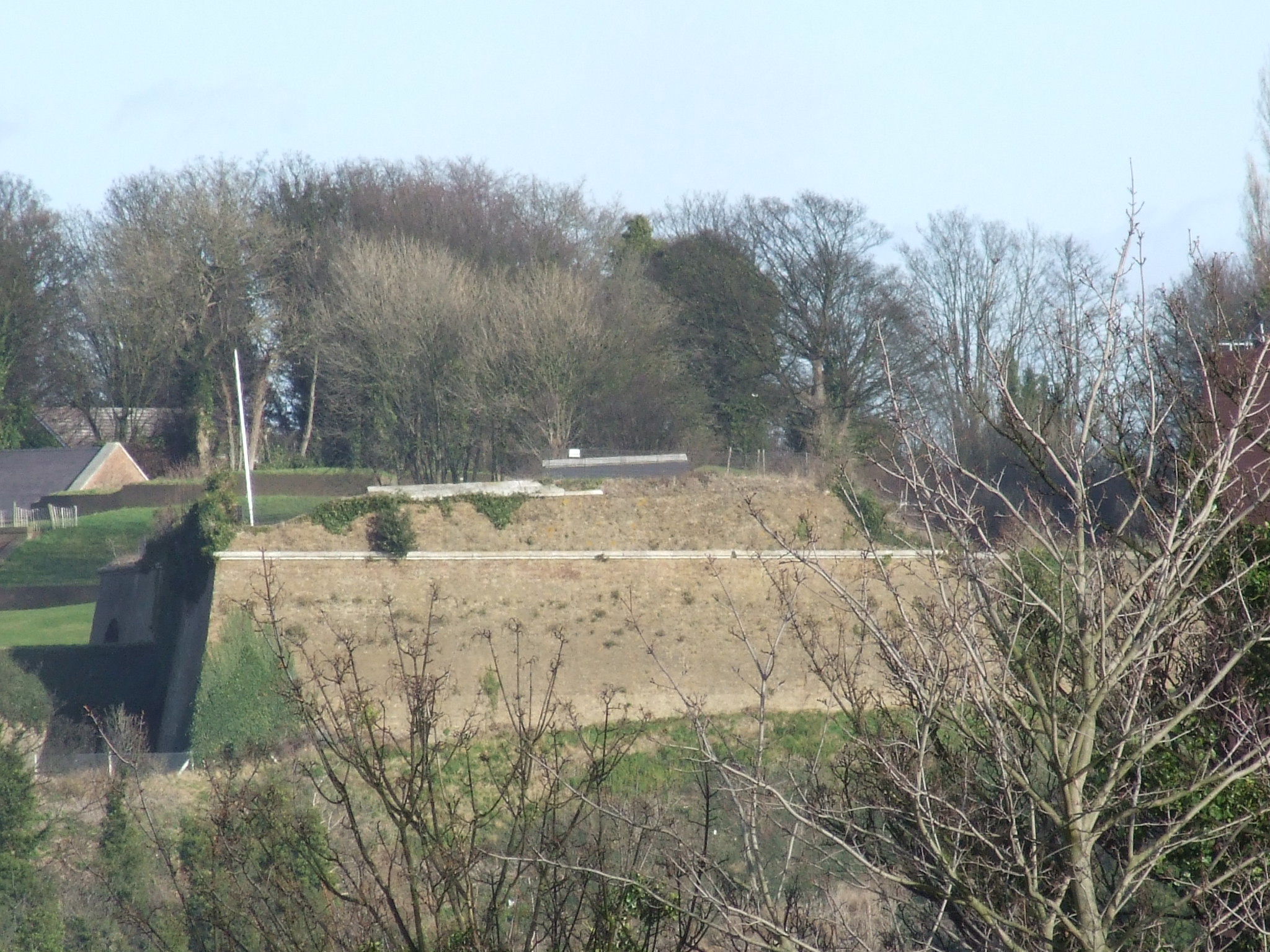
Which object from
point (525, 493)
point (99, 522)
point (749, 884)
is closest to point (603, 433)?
point (525, 493)

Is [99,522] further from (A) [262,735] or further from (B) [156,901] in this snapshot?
(B) [156,901]

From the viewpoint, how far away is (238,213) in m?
32.9

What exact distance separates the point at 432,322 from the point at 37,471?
426 inches

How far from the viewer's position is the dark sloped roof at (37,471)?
29.9 metres

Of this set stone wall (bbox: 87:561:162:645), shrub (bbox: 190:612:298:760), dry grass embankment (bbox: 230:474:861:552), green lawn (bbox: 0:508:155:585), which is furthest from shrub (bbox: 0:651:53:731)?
green lawn (bbox: 0:508:155:585)

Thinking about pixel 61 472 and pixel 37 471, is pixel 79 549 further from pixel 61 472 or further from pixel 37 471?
pixel 37 471

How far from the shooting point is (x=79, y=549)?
27.3 metres

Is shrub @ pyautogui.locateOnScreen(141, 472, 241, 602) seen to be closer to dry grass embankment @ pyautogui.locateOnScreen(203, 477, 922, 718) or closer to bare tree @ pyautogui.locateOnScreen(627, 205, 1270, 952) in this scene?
dry grass embankment @ pyautogui.locateOnScreen(203, 477, 922, 718)

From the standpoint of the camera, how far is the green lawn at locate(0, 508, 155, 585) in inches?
1028

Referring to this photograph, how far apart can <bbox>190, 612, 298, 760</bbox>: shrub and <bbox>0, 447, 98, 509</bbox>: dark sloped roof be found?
1557cm

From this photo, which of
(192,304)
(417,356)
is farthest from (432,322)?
(192,304)

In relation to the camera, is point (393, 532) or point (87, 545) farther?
point (87, 545)

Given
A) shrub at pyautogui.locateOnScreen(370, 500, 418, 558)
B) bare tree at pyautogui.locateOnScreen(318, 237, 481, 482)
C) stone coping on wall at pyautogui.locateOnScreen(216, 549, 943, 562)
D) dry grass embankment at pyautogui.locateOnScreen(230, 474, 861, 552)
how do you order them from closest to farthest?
1. stone coping on wall at pyautogui.locateOnScreen(216, 549, 943, 562)
2. shrub at pyautogui.locateOnScreen(370, 500, 418, 558)
3. dry grass embankment at pyautogui.locateOnScreen(230, 474, 861, 552)
4. bare tree at pyautogui.locateOnScreen(318, 237, 481, 482)

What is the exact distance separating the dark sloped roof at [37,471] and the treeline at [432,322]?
223 centimetres
